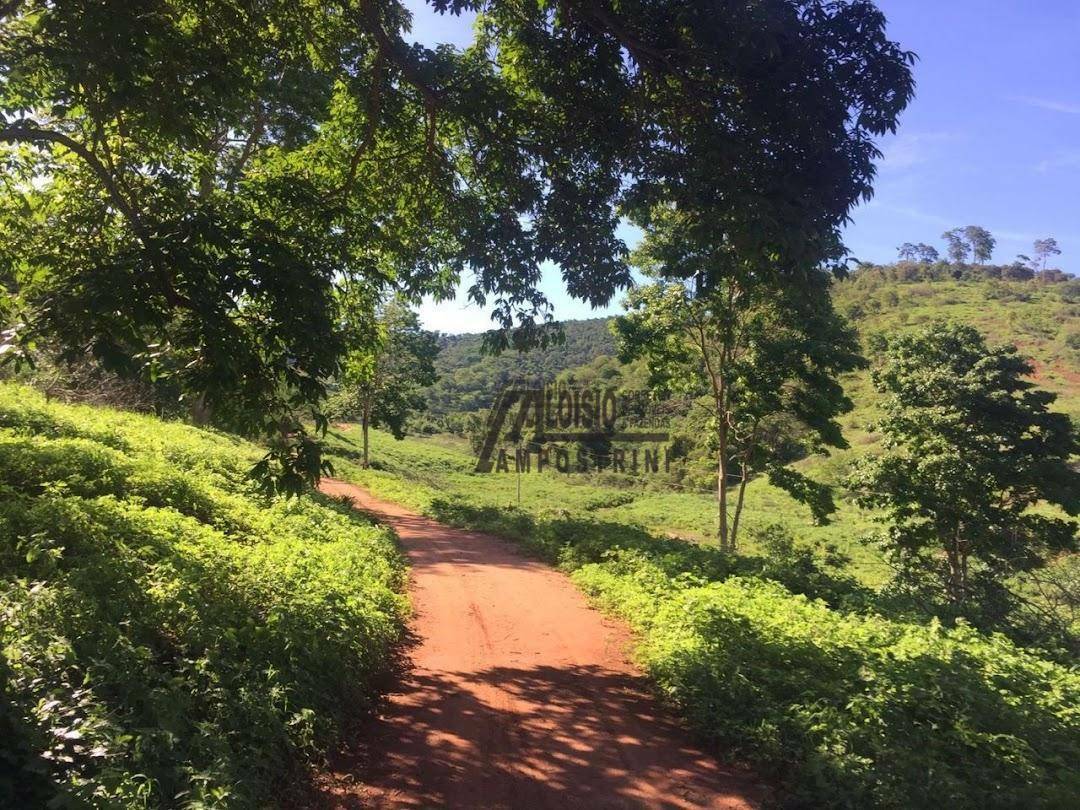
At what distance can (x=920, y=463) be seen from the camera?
49.1 ft

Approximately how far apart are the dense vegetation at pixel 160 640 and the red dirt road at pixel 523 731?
0.42 metres

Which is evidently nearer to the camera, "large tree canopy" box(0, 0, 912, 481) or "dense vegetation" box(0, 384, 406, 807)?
"dense vegetation" box(0, 384, 406, 807)

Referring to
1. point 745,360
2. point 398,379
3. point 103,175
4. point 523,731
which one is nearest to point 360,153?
point 103,175

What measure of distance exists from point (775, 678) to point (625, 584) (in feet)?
12.6

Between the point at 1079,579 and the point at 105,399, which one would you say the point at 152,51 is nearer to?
the point at 105,399

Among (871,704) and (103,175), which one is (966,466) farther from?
(103,175)

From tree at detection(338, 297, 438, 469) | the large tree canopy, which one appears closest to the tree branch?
the large tree canopy

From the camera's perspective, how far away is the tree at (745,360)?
51.0 ft

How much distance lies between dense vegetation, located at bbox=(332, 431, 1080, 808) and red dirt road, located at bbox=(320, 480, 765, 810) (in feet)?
1.31

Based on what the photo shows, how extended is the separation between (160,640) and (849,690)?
17.2 ft

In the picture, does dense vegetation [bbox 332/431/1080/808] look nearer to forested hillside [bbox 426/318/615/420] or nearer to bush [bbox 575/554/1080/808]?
bush [bbox 575/554/1080/808]

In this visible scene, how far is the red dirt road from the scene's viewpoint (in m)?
3.96

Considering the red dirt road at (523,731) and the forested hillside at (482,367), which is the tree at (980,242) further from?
the red dirt road at (523,731)

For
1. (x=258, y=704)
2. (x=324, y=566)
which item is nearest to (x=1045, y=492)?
(x=324, y=566)
